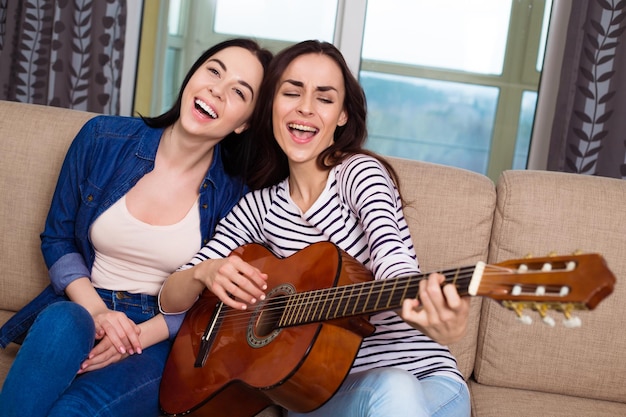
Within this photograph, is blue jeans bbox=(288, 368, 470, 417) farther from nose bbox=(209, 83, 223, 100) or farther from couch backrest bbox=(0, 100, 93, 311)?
couch backrest bbox=(0, 100, 93, 311)

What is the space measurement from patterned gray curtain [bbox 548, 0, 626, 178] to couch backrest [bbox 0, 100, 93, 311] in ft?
6.57

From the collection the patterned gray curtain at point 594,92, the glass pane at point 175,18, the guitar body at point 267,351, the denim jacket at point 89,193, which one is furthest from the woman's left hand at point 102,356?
the glass pane at point 175,18

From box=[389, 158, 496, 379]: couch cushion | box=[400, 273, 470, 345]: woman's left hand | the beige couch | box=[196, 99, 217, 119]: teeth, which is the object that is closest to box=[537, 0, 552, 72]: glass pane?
the beige couch

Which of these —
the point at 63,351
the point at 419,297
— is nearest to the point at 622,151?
the point at 419,297

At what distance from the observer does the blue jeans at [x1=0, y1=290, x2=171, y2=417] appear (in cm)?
141

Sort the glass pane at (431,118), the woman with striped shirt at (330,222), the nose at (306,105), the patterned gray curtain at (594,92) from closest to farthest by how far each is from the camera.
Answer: the woman with striped shirt at (330,222) → the nose at (306,105) → the patterned gray curtain at (594,92) → the glass pane at (431,118)

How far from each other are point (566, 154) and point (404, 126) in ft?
2.85

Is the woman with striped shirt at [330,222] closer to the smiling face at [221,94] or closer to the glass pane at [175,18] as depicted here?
the smiling face at [221,94]

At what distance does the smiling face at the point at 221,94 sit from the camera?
1779 mm

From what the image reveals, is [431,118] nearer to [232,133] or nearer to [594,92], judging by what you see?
[594,92]

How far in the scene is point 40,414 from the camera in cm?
142

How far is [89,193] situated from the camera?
5.95 feet

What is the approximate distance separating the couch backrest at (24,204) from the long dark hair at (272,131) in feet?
1.84

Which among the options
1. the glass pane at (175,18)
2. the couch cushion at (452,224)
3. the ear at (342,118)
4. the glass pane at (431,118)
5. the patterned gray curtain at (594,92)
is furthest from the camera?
the glass pane at (175,18)
